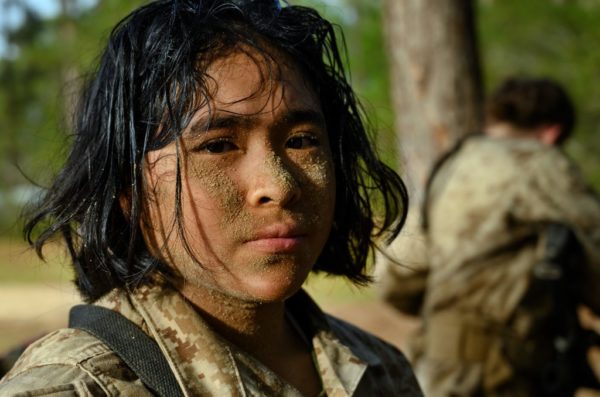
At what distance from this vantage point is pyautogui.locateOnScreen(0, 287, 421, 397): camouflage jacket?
1607 millimetres

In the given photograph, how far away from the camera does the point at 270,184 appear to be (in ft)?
5.81

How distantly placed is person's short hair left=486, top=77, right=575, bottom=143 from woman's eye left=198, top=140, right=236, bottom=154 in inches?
135

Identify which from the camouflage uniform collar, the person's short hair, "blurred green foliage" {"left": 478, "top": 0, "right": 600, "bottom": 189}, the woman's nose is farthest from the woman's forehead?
"blurred green foliage" {"left": 478, "top": 0, "right": 600, "bottom": 189}

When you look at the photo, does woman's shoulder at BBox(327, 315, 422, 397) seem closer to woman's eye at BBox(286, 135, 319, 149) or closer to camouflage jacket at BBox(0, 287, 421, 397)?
camouflage jacket at BBox(0, 287, 421, 397)

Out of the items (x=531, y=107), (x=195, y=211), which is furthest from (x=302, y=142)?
(x=531, y=107)

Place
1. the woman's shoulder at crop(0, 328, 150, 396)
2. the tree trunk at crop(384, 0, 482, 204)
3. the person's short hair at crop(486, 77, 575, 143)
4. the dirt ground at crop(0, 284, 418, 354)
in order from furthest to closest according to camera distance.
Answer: the dirt ground at crop(0, 284, 418, 354) < the tree trunk at crop(384, 0, 482, 204) < the person's short hair at crop(486, 77, 575, 143) < the woman's shoulder at crop(0, 328, 150, 396)

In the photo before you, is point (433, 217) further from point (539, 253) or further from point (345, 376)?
point (345, 376)

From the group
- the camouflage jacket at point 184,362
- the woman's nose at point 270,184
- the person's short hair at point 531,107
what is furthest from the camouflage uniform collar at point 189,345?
the person's short hair at point 531,107

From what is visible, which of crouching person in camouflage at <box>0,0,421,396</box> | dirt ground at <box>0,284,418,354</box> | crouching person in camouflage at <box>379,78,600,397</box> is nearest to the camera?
crouching person in camouflage at <box>0,0,421,396</box>

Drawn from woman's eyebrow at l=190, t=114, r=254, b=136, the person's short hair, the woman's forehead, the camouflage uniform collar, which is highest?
the woman's forehead

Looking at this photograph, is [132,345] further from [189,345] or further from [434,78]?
[434,78]

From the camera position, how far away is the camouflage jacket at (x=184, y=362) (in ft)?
5.27

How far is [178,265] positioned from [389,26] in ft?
16.3

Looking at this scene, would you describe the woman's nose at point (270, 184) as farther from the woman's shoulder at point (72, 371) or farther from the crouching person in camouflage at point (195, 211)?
the woman's shoulder at point (72, 371)
